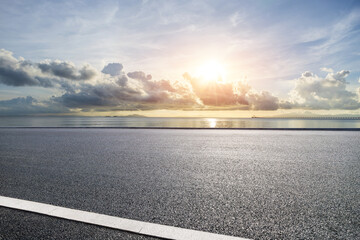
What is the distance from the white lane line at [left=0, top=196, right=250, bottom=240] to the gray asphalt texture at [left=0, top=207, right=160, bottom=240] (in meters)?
0.08

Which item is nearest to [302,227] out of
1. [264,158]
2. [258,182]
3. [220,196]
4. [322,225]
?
[322,225]

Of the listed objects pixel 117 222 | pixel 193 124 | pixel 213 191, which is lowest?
pixel 193 124

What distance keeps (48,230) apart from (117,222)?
75cm

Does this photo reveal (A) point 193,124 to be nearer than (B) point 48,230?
No

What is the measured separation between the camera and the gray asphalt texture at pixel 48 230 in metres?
2.36

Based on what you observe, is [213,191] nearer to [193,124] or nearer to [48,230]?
[48,230]

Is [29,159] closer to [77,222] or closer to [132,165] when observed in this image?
[132,165]

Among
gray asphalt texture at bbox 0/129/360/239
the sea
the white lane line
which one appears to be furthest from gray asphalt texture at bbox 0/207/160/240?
the sea

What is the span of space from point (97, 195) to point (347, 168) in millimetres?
5803

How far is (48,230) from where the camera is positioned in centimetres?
250

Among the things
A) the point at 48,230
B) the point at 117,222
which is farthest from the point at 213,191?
the point at 48,230

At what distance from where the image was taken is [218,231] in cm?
244

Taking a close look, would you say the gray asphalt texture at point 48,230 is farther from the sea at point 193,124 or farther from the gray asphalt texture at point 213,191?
the sea at point 193,124

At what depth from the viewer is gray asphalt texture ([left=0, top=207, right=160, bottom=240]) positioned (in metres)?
2.36
